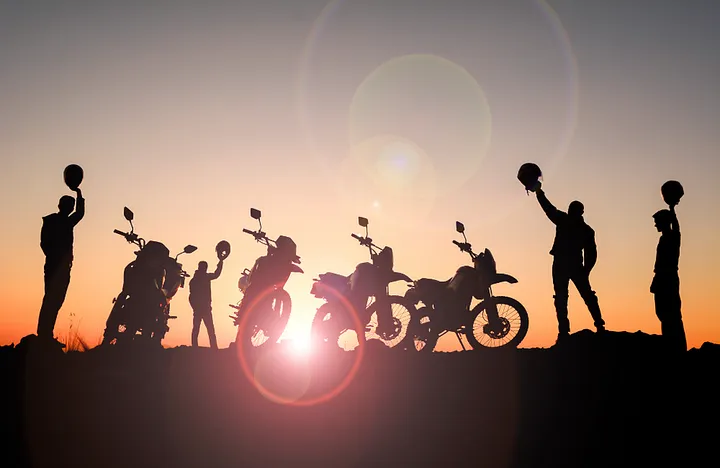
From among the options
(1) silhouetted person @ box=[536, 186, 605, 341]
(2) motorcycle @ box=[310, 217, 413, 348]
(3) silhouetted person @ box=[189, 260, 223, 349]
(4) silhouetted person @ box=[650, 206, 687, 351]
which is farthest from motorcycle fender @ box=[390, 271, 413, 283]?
(4) silhouetted person @ box=[650, 206, 687, 351]

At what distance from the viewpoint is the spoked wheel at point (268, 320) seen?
1230 cm

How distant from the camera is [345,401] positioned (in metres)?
6.85

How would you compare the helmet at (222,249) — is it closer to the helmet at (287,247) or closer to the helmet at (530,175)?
the helmet at (287,247)

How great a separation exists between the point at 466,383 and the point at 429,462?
2465mm

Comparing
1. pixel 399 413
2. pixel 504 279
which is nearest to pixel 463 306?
pixel 504 279

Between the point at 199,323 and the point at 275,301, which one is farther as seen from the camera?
the point at 199,323

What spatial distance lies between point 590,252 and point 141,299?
8557mm

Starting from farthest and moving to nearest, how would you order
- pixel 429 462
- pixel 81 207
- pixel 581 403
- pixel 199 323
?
1. pixel 199 323
2. pixel 81 207
3. pixel 581 403
4. pixel 429 462

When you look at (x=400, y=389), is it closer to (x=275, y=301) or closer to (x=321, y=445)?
(x=321, y=445)

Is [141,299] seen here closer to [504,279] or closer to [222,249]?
[222,249]

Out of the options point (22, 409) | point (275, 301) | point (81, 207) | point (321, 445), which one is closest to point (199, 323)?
point (275, 301)

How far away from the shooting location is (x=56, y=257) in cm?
884

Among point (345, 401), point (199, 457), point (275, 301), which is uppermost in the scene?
point (275, 301)

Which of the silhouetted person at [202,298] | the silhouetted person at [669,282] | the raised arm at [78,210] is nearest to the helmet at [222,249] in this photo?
the silhouetted person at [202,298]
